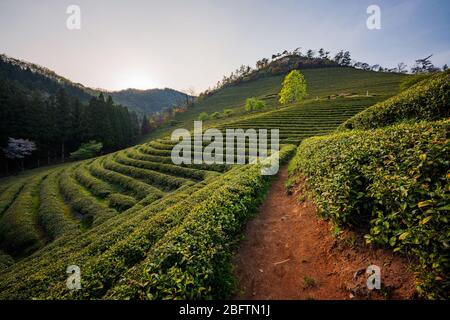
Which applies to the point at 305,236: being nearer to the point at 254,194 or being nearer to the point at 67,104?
the point at 254,194

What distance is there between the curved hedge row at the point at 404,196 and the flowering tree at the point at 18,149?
4815cm

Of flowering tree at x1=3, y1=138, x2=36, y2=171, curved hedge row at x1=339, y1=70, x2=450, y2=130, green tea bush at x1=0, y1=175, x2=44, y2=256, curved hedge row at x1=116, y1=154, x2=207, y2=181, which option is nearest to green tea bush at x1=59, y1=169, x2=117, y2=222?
green tea bush at x1=0, y1=175, x2=44, y2=256

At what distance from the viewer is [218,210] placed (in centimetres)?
725

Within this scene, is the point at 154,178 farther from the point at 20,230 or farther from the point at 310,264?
the point at 310,264

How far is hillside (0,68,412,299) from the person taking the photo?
4.60 meters

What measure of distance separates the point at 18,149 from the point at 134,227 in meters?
41.5

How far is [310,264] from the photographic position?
17.6 ft

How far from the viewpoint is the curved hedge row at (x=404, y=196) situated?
10.9ft

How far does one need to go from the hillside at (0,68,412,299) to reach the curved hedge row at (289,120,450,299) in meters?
3.47

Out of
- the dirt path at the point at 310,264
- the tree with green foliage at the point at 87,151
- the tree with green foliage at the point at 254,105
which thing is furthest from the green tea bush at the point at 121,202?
the tree with green foliage at the point at 254,105

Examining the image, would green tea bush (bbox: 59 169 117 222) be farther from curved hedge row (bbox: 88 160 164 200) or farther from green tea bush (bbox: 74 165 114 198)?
curved hedge row (bbox: 88 160 164 200)

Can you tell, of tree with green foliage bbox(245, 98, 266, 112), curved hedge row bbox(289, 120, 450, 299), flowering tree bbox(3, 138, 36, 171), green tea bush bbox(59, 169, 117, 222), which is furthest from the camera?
tree with green foliage bbox(245, 98, 266, 112)

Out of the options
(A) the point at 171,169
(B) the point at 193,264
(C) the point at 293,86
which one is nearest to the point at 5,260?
(A) the point at 171,169

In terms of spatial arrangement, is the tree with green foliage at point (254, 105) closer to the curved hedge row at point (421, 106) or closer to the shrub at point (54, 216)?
the curved hedge row at point (421, 106)
